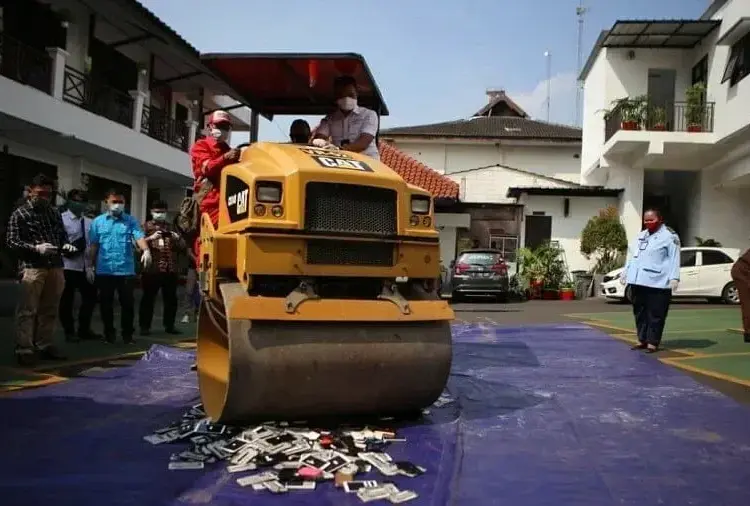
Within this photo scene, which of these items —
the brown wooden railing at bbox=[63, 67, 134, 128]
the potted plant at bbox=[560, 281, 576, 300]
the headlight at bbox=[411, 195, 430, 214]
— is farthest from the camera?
the potted plant at bbox=[560, 281, 576, 300]

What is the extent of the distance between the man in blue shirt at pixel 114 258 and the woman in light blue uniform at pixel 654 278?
19.7ft

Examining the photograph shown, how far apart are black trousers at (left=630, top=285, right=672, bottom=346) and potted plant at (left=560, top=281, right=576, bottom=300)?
1333 cm

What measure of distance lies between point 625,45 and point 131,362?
20.4 metres

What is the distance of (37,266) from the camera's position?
6824 mm

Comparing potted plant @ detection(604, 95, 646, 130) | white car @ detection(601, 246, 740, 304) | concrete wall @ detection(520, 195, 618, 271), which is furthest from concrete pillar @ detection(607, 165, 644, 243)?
white car @ detection(601, 246, 740, 304)

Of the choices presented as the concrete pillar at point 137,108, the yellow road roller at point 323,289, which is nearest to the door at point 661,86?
the concrete pillar at point 137,108

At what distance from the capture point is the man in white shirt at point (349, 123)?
567 cm

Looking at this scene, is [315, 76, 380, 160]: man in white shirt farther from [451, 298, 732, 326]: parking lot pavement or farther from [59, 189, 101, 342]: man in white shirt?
[451, 298, 732, 326]: parking lot pavement

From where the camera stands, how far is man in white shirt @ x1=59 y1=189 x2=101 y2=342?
8695mm

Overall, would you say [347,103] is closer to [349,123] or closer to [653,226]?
[349,123]

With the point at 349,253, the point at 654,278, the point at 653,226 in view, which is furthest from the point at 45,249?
the point at 653,226

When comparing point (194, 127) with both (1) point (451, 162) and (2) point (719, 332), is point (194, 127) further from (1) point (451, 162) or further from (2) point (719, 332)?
(2) point (719, 332)

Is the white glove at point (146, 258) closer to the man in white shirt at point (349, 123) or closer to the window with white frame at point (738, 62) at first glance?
the man in white shirt at point (349, 123)

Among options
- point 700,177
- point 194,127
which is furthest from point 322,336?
point 700,177
